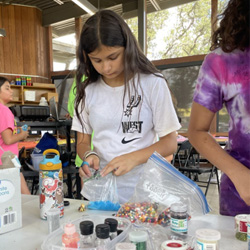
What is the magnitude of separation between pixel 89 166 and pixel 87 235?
1.42ft

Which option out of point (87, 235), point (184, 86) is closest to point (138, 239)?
point (87, 235)

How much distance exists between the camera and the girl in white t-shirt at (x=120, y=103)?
0.99m

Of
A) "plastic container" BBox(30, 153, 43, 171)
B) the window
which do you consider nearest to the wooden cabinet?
the window

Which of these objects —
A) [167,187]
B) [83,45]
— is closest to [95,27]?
[83,45]

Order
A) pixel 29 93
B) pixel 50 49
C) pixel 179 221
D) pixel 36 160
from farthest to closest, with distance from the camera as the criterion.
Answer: pixel 50 49 → pixel 29 93 → pixel 36 160 → pixel 179 221

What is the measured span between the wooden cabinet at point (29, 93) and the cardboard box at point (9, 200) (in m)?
6.10

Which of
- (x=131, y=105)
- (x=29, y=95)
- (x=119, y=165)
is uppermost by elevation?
(x=29, y=95)

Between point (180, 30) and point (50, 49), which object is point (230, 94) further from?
point (50, 49)

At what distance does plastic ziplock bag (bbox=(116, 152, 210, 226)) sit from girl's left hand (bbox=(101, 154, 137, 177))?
0.16 meters

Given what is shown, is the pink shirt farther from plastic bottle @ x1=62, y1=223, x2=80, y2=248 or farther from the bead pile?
plastic bottle @ x1=62, y1=223, x2=80, y2=248

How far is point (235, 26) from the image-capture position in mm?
767

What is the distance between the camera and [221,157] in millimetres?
782

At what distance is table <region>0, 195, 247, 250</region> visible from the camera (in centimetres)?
67

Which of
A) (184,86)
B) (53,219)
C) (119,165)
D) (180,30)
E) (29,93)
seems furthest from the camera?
(29,93)
